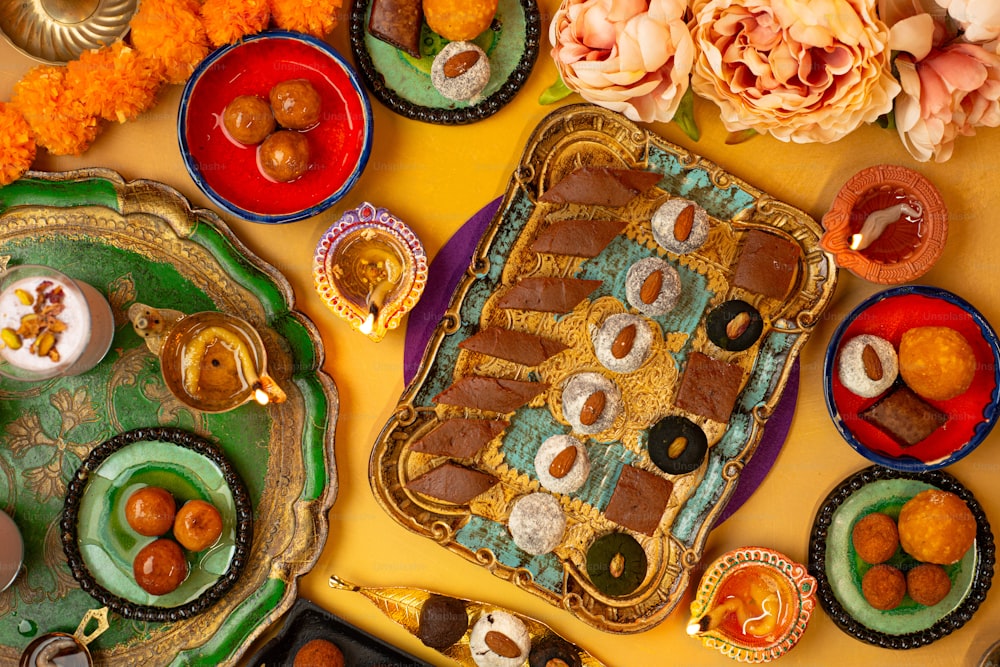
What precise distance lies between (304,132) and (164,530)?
115 cm

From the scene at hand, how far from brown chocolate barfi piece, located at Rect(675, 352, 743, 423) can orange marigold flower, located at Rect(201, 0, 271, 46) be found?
4.84 feet

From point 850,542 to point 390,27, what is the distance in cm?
191

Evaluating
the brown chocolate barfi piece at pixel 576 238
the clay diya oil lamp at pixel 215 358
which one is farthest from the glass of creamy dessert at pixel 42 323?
the brown chocolate barfi piece at pixel 576 238

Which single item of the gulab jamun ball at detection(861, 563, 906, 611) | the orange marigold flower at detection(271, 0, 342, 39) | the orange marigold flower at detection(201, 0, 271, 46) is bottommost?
the gulab jamun ball at detection(861, 563, 906, 611)

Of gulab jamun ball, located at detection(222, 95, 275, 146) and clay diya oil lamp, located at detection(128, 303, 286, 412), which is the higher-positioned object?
gulab jamun ball, located at detection(222, 95, 275, 146)

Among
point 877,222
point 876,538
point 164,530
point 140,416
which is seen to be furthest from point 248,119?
point 876,538

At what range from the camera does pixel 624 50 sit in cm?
177

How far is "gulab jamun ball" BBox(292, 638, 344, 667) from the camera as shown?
207 centimetres

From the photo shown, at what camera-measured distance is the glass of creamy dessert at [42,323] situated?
75.5 inches

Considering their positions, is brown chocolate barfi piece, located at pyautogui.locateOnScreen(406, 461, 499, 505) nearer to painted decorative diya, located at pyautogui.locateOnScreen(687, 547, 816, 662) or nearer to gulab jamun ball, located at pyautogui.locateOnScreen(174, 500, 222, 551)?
gulab jamun ball, located at pyautogui.locateOnScreen(174, 500, 222, 551)

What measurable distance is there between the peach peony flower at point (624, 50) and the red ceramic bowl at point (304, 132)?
59 centimetres

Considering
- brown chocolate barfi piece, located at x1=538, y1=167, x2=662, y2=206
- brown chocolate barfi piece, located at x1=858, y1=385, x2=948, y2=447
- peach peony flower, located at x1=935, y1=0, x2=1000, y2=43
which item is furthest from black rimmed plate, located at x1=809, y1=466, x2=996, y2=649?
peach peony flower, located at x1=935, y1=0, x2=1000, y2=43

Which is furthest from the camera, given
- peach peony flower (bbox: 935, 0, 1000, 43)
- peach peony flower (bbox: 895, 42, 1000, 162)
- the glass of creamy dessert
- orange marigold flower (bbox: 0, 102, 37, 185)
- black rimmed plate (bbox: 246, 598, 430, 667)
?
black rimmed plate (bbox: 246, 598, 430, 667)

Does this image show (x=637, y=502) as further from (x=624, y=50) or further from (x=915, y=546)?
(x=624, y=50)
